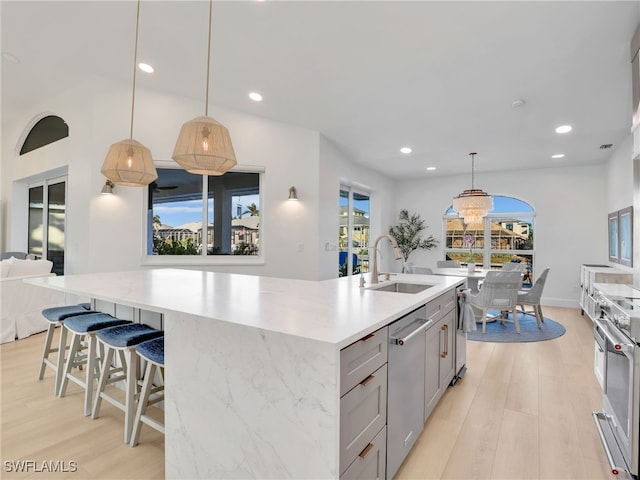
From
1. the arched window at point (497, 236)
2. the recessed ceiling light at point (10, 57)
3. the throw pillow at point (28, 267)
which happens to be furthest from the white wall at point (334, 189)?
the recessed ceiling light at point (10, 57)

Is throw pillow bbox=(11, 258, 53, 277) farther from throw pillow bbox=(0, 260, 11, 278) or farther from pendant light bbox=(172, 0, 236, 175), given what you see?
pendant light bbox=(172, 0, 236, 175)

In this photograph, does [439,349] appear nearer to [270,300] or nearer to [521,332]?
[270,300]

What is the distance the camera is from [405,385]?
1741 mm

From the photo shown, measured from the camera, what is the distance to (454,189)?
292 inches

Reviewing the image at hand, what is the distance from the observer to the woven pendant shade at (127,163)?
8.05 ft

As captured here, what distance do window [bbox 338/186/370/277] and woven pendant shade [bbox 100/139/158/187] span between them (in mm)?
3805

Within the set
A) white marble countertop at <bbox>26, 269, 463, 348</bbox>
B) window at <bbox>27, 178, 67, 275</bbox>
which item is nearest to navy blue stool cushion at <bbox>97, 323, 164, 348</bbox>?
white marble countertop at <bbox>26, 269, 463, 348</bbox>

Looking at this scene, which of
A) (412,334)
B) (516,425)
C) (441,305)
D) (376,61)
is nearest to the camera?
(412,334)

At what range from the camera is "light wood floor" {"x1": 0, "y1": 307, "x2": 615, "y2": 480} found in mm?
1805

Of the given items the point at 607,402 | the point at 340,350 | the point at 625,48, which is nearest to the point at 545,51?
the point at 625,48

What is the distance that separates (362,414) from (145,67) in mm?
4389

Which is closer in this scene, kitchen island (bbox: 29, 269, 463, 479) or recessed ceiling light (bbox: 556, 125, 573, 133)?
kitchen island (bbox: 29, 269, 463, 479)

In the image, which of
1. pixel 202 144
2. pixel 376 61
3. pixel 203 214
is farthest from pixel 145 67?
pixel 376 61

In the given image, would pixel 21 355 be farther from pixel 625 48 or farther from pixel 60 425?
pixel 625 48
